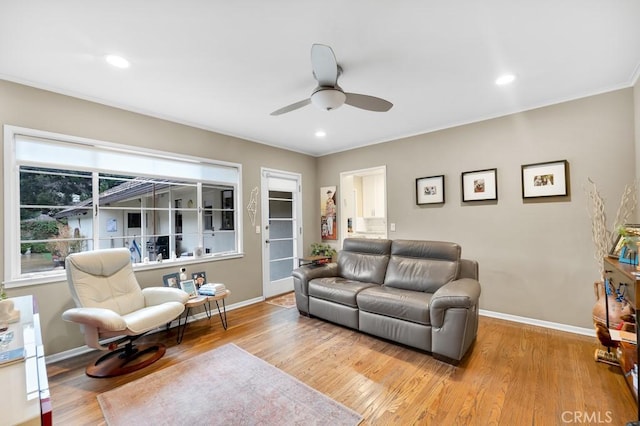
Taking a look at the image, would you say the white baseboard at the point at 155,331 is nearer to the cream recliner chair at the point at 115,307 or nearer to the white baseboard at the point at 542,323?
the cream recliner chair at the point at 115,307

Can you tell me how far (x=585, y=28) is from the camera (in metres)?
1.94

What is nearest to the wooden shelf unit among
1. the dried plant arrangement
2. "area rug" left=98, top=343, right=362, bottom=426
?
the dried plant arrangement

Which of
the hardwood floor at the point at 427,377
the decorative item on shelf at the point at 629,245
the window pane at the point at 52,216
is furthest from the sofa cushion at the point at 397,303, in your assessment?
the window pane at the point at 52,216

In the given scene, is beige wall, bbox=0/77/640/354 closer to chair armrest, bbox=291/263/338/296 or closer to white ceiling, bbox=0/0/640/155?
white ceiling, bbox=0/0/640/155

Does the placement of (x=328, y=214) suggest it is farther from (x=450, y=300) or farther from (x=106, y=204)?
(x=106, y=204)

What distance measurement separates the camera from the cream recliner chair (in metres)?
2.30

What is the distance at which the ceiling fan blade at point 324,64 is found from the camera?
1.75m

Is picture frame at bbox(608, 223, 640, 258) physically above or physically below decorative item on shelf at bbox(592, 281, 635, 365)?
above

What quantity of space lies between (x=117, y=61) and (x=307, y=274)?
116 inches

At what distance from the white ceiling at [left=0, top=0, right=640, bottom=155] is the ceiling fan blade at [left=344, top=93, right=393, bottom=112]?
0.29 metres

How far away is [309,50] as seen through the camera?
7.07ft

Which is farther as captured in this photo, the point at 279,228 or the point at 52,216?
the point at 279,228

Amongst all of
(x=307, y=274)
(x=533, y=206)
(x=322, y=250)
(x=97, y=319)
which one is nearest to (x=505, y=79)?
(x=533, y=206)

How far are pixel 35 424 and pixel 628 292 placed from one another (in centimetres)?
295
